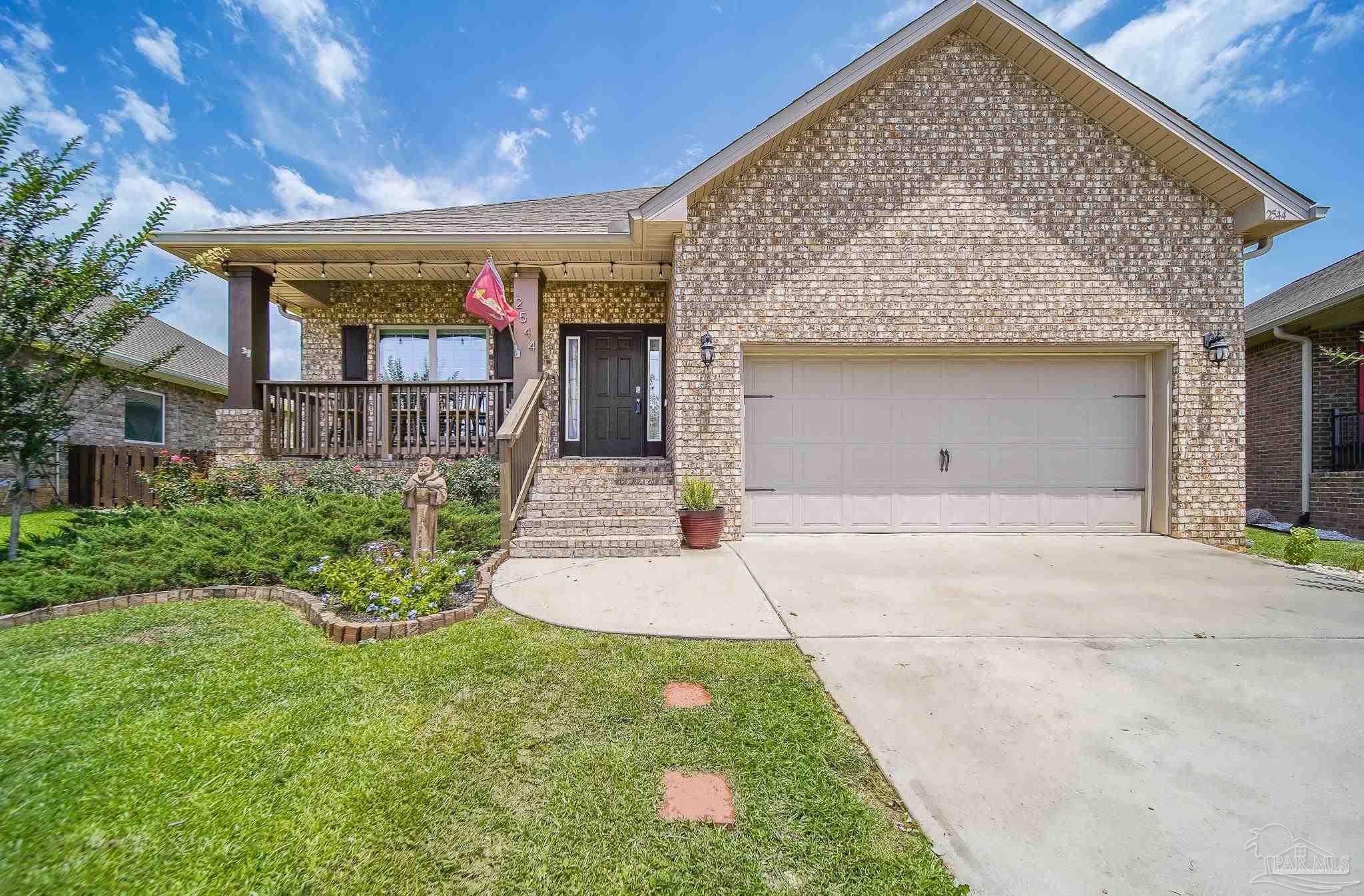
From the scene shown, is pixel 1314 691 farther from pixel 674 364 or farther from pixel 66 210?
pixel 66 210

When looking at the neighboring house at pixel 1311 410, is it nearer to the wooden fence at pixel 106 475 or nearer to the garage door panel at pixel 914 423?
the garage door panel at pixel 914 423

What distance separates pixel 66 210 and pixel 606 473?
5848 millimetres

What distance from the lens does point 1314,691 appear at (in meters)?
2.65

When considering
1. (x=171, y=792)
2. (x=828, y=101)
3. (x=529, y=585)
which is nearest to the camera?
(x=171, y=792)

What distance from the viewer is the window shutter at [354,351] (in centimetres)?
843

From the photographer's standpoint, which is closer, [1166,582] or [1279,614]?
[1279,614]

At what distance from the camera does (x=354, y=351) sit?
8.44 m

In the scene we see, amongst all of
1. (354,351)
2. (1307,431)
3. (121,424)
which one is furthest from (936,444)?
(121,424)

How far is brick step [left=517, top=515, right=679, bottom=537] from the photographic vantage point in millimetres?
5668

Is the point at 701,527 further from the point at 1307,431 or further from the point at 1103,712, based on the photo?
the point at 1307,431

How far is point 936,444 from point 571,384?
5.50 meters

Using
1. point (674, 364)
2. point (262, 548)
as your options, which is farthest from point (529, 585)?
point (674, 364)

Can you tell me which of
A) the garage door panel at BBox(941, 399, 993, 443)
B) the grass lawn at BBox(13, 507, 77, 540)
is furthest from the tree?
the garage door panel at BBox(941, 399, 993, 443)

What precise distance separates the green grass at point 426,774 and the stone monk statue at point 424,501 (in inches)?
48.0
